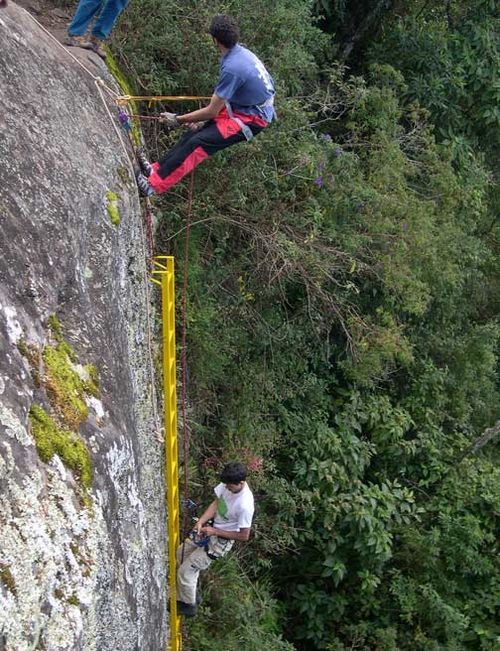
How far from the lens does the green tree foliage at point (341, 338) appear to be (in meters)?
6.80

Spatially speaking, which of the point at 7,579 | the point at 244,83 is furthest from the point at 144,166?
the point at 7,579

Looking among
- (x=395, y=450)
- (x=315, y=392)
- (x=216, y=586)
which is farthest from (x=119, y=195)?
(x=395, y=450)

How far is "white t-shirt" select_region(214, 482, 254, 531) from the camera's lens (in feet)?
18.5

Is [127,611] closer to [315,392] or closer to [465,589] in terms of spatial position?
[315,392]

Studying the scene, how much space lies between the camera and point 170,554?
207 inches

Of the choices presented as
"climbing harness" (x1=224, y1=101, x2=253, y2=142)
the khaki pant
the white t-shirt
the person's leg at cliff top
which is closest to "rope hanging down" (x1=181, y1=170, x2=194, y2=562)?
the khaki pant

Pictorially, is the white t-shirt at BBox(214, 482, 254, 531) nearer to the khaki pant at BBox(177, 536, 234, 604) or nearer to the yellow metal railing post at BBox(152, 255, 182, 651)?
the khaki pant at BBox(177, 536, 234, 604)

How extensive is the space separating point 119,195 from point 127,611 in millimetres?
2362

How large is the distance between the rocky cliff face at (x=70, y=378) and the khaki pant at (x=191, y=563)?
682mm

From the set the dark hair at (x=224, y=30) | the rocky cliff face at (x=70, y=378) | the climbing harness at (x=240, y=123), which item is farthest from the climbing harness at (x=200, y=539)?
the dark hair at (x=224, y=30)

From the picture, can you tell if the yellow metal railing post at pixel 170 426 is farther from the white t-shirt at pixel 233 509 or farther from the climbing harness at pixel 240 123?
the climbing harness at pixel 240 123

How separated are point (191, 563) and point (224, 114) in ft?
10.6

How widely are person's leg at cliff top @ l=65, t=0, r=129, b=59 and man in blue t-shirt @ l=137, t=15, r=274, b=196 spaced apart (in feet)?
2.40

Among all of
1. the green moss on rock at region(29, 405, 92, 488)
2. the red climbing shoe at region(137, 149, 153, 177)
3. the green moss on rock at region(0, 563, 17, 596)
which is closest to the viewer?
the green moss on rock at region(0, 563, 17, 596)
